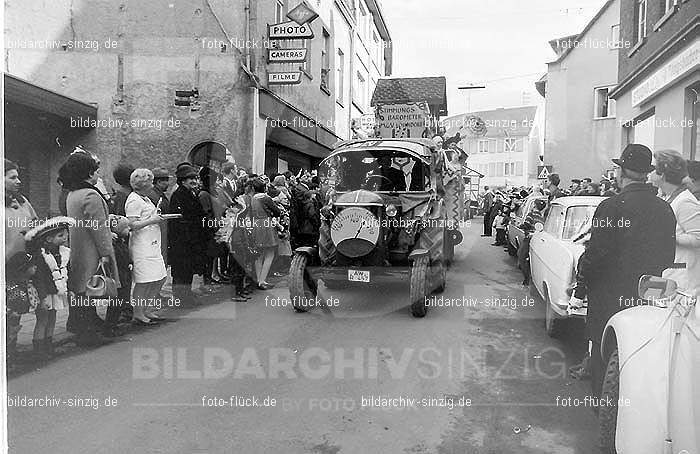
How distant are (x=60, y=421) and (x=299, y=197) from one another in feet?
22.5

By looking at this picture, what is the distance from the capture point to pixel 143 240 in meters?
6.68

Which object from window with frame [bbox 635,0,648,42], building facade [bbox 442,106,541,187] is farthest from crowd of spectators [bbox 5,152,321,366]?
building facade [bbox 442,106,541,187]

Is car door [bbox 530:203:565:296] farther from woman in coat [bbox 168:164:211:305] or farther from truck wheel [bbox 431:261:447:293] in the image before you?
woman in coat [bbox 168:164:211:305]

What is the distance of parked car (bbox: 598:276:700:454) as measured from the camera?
2840mm

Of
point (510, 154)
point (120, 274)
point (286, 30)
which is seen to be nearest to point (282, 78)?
point (286, 30)

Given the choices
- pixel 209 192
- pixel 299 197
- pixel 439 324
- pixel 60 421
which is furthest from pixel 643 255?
pixel 299 197

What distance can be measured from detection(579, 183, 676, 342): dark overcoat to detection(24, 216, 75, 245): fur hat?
4.57 metres

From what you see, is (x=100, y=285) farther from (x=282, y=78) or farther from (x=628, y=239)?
(x=282, y=78)

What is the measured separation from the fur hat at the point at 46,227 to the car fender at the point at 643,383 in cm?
474

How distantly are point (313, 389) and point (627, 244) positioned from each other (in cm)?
264

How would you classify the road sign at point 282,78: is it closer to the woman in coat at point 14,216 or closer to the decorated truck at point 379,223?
the decorated truck at point 379,223

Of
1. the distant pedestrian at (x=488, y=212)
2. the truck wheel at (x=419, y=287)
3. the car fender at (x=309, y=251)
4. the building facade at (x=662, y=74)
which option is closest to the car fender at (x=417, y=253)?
the truck wheel at (x=419, y=287)

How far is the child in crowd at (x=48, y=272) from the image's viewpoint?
538 centimetres

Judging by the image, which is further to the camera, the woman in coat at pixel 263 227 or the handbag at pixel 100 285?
the woman in coat at pixel 263 227
